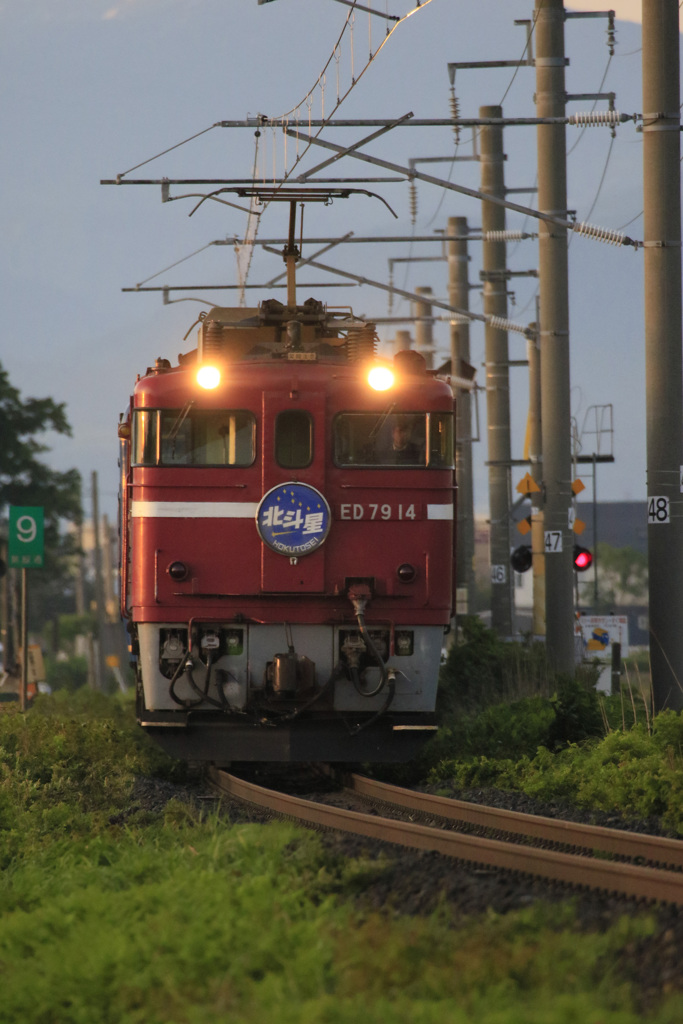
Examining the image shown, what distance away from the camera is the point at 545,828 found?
951 centimetres

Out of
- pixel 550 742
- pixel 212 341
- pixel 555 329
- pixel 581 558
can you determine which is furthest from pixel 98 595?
pixel 212 341

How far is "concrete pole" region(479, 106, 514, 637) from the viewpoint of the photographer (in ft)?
83.8

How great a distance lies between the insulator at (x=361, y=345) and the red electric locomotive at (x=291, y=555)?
519 millimetres

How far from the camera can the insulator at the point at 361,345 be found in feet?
41.7

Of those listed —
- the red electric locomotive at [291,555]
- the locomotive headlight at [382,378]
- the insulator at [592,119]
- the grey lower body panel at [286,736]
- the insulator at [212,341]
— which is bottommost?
the grey lower body panel at [286,736]

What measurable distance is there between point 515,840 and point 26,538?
11506mm

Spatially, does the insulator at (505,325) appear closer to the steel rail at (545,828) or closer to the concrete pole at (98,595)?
the steel rail at (545,828)

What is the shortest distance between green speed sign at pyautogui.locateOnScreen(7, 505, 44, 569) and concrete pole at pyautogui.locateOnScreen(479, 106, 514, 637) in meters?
9.95

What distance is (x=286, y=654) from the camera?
38.3 ft

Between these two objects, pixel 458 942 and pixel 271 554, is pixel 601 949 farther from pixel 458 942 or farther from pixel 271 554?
pixel 271 554

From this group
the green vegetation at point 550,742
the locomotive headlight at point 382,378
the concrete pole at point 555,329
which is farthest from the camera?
the concrete pole at point 555,329

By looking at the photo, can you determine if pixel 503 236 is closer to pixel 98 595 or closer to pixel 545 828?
pixel 545 828

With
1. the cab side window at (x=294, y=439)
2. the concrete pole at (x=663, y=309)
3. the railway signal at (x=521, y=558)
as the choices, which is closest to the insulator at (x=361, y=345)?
the cab side window at (x=294, y=439)

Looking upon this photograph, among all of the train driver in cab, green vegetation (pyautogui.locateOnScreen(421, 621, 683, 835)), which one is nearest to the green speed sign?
green vegetation (pyautogui.locateOnScreen(421, 621, 683, 835))
